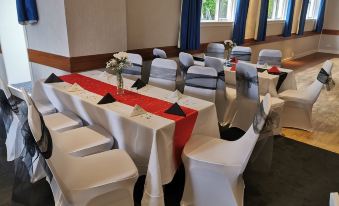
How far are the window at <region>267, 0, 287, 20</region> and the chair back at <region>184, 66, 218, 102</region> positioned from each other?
5.20m

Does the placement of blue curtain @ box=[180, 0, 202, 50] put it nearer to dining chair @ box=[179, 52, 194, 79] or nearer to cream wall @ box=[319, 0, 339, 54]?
dining chair @ box=[179, 52, 194, 79]

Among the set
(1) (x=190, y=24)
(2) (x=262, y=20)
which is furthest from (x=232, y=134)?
(2) (x=262, y=20)

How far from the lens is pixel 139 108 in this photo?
75.8 inches

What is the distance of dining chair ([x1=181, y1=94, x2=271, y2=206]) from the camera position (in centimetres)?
168

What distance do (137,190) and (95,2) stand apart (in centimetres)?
206

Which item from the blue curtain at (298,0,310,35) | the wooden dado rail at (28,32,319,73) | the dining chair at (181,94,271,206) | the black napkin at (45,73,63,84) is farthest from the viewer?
the blue curtain at (298,0,310,35)

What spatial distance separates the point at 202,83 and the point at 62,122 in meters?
1.39

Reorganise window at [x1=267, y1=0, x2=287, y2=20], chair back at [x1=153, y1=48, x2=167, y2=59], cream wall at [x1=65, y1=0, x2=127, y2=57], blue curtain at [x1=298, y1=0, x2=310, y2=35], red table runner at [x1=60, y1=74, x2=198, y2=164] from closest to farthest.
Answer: red table runner at [x1=60, y1=74, x2=198, y2=164]
cream wall at [x1=65, y1=0, x2=127, y2=57]
chair back at [x1=153, y1=48, x2=167, y2=59]
window at [x1=267, y1=0, x2=287, y2=20]
blue curtain at [x1=298, y1=0, x2=310, y2=35]

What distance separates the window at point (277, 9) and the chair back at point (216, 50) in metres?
3.14

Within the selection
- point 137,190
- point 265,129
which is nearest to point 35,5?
point 137,190

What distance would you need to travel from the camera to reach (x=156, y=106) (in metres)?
2.09

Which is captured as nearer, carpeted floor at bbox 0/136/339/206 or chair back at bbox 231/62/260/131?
carpeted floor at bbox 0/136/339/206

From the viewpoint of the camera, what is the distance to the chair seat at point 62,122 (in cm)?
224

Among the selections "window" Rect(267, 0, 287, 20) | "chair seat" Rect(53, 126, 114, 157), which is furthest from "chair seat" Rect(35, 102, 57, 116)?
"window" Rect(267, 0, 287, 20)
